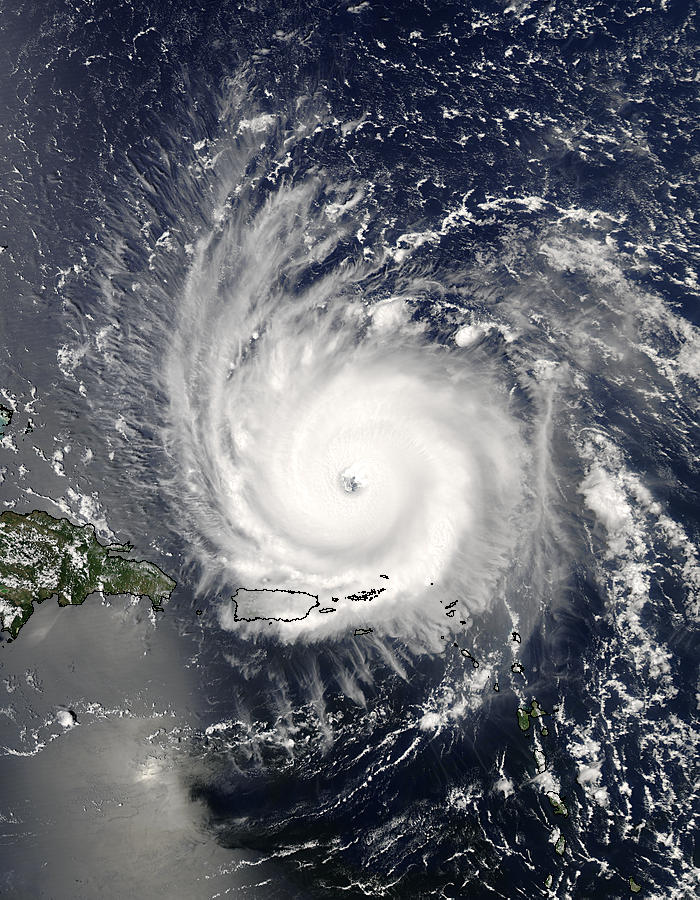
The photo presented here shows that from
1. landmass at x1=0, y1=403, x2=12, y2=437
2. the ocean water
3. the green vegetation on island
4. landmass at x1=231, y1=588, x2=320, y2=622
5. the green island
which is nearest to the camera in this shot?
the ocean water

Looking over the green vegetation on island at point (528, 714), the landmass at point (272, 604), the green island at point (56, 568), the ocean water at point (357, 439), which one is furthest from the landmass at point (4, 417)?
the green vegetation on island at point (528, 714)

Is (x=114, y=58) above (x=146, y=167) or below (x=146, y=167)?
above

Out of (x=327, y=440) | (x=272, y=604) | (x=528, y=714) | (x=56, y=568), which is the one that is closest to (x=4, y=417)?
(x=56, y=568)

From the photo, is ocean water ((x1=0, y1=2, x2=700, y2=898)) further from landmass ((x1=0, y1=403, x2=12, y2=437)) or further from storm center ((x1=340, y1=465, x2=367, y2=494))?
landmass ((x1=0, y1=403, x2=12, y2=437))

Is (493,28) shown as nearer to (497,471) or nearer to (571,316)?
(571,316)

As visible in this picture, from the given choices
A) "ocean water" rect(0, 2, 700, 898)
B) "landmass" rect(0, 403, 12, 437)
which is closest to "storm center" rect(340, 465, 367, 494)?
"ocean water" rect(0, 2, 700, 898)

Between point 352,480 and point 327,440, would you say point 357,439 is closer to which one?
point 327,440

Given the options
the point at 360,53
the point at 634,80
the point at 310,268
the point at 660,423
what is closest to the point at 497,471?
the point at 660,423

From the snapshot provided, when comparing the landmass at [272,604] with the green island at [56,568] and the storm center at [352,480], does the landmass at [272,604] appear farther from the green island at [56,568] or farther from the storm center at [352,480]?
the storm center at [352,480]
